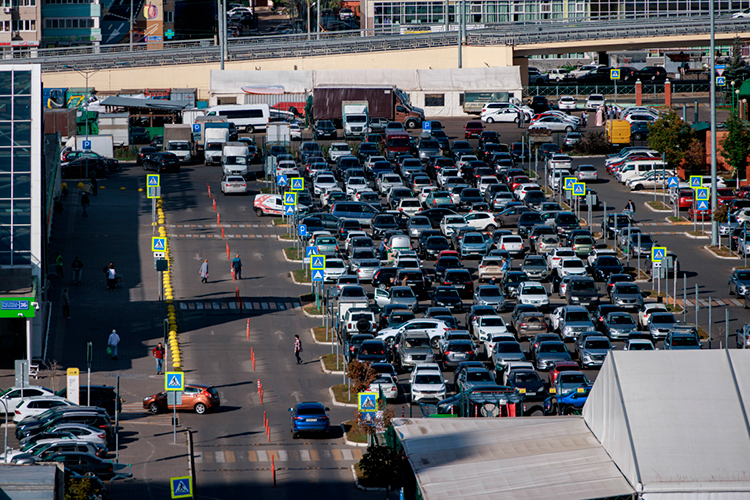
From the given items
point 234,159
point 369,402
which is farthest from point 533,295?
point 234,159

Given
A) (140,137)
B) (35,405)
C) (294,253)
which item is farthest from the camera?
(140,137)

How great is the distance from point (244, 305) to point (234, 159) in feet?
76.3

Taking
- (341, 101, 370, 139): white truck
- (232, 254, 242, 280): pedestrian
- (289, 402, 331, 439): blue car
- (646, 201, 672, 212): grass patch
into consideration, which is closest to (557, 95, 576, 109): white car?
(341, 101, 370, 139): white truck

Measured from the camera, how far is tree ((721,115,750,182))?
Answer: 257 ft

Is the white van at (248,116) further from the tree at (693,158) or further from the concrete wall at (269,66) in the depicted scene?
the tree at (693,158)

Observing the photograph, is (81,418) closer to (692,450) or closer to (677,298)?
(692,450)

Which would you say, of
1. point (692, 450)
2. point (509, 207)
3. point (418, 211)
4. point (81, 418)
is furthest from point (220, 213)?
point (692, 450)

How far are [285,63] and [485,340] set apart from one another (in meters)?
62.8

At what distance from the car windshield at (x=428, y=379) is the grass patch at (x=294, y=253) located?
67.1 ft

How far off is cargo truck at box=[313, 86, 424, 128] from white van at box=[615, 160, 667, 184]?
20.0 m

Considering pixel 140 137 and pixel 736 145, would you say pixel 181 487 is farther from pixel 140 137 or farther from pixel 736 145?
pixel 140 137

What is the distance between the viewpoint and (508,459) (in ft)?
113

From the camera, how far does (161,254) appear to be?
5722 cm

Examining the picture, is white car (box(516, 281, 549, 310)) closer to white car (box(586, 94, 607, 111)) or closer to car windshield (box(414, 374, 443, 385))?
car windshield (box(414, 374, 443, 385))
